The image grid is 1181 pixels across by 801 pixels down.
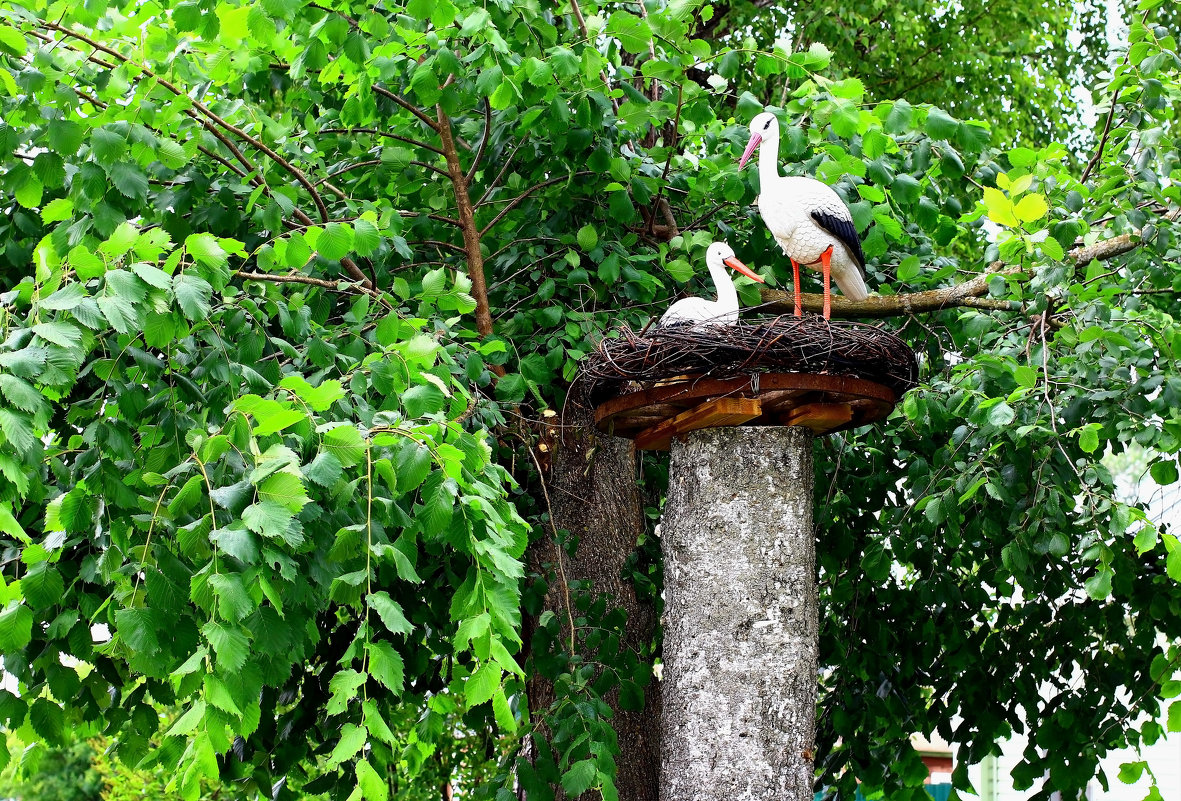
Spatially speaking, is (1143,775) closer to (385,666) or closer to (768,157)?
(768,157)

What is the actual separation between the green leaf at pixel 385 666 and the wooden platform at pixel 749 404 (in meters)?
1.48

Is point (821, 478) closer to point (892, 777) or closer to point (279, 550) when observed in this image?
point (892, 777)

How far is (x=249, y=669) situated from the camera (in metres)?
2.63

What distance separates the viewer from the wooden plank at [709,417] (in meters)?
3.82

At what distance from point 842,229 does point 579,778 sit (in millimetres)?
2135

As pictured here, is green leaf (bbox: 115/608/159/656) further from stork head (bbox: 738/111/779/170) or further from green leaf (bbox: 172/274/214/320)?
stork head (bbox: 738/111/779/170)

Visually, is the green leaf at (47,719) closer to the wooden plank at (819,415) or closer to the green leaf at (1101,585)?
the wooden plank at (819,415)

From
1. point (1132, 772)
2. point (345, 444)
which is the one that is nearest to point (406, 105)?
point (345, 444)

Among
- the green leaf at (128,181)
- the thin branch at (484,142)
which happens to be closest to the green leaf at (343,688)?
the green leaf at (128,181)

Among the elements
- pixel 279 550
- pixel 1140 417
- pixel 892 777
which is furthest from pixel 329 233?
pixel 892 777

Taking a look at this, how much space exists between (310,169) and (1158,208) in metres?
3.36

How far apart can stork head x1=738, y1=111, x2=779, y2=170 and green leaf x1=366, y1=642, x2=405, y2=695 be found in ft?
8.49


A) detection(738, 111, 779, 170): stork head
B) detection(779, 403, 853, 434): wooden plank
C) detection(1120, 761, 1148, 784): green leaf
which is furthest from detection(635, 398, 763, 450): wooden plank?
detection(1120, 761, 1148, 784): green leaf

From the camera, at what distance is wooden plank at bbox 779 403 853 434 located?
13.0 feet
